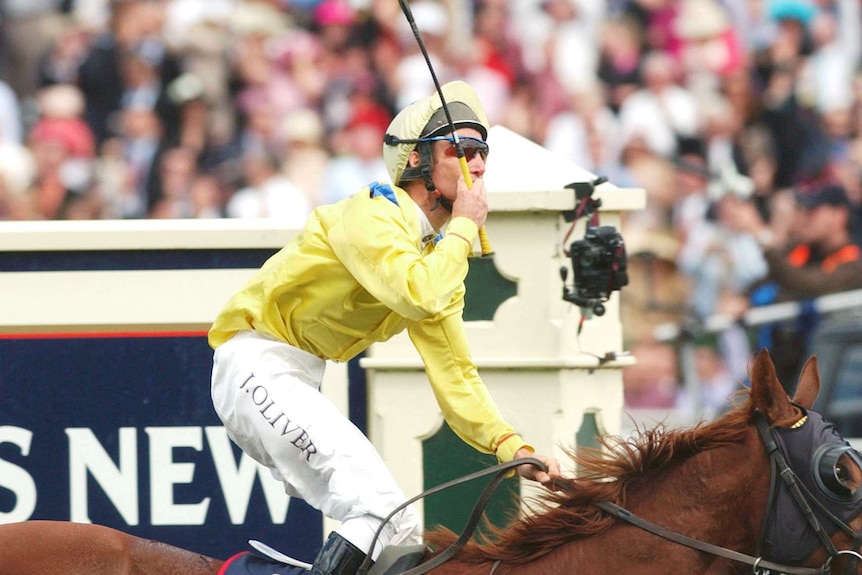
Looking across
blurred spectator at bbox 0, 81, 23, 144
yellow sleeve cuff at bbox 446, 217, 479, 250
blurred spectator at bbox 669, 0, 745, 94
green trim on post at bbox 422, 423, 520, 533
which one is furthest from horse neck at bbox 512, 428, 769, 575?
blurred spectator at bbox 669, 0, 745, 94

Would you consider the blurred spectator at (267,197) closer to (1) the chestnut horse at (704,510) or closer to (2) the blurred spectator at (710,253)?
(2) the blurred spectator at (710,253)

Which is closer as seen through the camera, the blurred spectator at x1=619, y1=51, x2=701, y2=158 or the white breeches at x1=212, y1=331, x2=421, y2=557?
the white breeches at x1=212, y1=331, x2=421, y2=557

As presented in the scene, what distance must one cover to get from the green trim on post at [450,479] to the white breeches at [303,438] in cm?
136

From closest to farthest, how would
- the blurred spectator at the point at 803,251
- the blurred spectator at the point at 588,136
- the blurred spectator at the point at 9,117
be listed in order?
1. the blurred spectator at the point at 803,251
2. the blurred spectator at the point at 9,117
3. the blurred spectator at the point at 588,136

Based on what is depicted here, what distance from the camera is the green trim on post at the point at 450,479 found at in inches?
208

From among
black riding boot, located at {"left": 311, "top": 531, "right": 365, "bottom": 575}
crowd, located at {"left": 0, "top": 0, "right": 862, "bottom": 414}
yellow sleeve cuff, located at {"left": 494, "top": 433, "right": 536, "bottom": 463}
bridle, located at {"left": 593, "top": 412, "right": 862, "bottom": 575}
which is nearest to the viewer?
bridle, located at {"left": 593, "top": 412, "right": 862, "bottom": 575}

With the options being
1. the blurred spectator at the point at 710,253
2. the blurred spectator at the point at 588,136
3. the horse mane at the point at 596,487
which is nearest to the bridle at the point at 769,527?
the horse mane at the point at 596,487

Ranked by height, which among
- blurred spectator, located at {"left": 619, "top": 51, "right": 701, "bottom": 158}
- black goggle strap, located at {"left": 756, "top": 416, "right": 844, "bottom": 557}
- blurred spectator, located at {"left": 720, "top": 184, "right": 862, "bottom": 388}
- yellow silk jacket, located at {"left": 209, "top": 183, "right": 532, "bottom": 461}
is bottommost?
black goggle strap, located at {"left": 756, "top": 416, "right": 844, "bottom": 557}

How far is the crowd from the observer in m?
9.33

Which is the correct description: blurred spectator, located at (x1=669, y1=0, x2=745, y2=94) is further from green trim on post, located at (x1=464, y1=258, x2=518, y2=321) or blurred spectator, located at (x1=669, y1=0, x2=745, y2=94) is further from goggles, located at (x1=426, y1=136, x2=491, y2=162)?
goggles, located at (x1=426, y1=136, x2=491, y2=162)

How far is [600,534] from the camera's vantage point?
367cm

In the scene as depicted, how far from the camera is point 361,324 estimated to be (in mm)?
4043

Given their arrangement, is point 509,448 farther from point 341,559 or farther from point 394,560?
point 341,559

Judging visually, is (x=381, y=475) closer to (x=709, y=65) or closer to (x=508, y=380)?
(x=508, y=380)
